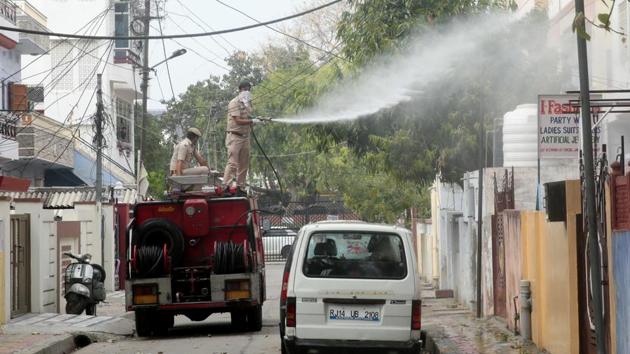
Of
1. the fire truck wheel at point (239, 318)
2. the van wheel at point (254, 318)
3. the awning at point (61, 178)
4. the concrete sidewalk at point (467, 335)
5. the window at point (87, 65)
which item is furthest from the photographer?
the window at point (87, 65)

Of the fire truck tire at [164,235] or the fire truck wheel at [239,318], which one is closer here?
the fire truck tire at [164,235]

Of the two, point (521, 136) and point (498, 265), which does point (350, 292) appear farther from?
point (521, 136)

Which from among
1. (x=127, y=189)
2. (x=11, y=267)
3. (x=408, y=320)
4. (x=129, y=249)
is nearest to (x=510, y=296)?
(x=408, y=320)

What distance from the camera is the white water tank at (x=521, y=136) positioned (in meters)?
21.7

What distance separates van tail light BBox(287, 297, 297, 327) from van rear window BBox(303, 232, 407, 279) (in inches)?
16.5

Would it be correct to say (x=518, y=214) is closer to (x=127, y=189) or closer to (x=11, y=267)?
(x=11, y=267)

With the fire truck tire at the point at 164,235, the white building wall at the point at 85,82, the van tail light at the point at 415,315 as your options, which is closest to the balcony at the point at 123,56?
the white building wall at the point at 85,82

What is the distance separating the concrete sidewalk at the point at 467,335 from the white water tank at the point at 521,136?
10.5 ft

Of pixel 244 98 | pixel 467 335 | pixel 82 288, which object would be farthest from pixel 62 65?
pixel 467 335

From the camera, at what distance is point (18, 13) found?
37.8 meters

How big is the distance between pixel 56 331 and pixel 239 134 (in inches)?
192

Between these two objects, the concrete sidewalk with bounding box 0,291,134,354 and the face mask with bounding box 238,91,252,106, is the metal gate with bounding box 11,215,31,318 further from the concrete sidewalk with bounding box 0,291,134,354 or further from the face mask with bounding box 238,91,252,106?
the face mask with bounding box 238,91,252,106

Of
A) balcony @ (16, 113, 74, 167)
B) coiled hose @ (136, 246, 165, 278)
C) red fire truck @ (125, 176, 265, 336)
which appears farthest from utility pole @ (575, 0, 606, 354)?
balcony @ (16, 113, 74, 167)

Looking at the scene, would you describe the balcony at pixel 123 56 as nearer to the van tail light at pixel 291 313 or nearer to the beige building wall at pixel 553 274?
the beige building wall at pixel 553 274
